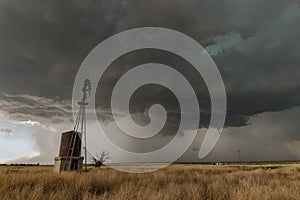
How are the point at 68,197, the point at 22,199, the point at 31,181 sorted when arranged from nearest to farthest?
the point at 22,199 → the point at 68,197 → the point at 31,181

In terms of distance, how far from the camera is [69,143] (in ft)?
66.0

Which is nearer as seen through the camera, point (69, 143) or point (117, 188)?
point (117, 188)

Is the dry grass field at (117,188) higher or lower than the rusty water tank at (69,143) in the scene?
lower

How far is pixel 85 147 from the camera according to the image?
21.4 m

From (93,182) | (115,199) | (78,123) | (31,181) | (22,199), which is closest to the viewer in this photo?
(22,199)

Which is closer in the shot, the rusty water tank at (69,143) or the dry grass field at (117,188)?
the dry grass field at (117,188)

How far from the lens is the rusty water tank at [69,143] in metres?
20.1

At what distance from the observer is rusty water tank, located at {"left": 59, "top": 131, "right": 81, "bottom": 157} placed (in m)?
20.1

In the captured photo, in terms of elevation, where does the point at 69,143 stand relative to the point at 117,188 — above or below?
above

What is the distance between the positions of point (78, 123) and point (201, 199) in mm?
16867

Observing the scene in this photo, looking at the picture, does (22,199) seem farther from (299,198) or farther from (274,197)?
(299,198)

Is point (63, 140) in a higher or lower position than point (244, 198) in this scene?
higher

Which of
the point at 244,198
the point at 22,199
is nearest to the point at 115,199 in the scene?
the point at 22,199

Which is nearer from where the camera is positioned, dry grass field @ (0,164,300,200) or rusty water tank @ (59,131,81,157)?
dry grass field @ (0,164,300,200)
